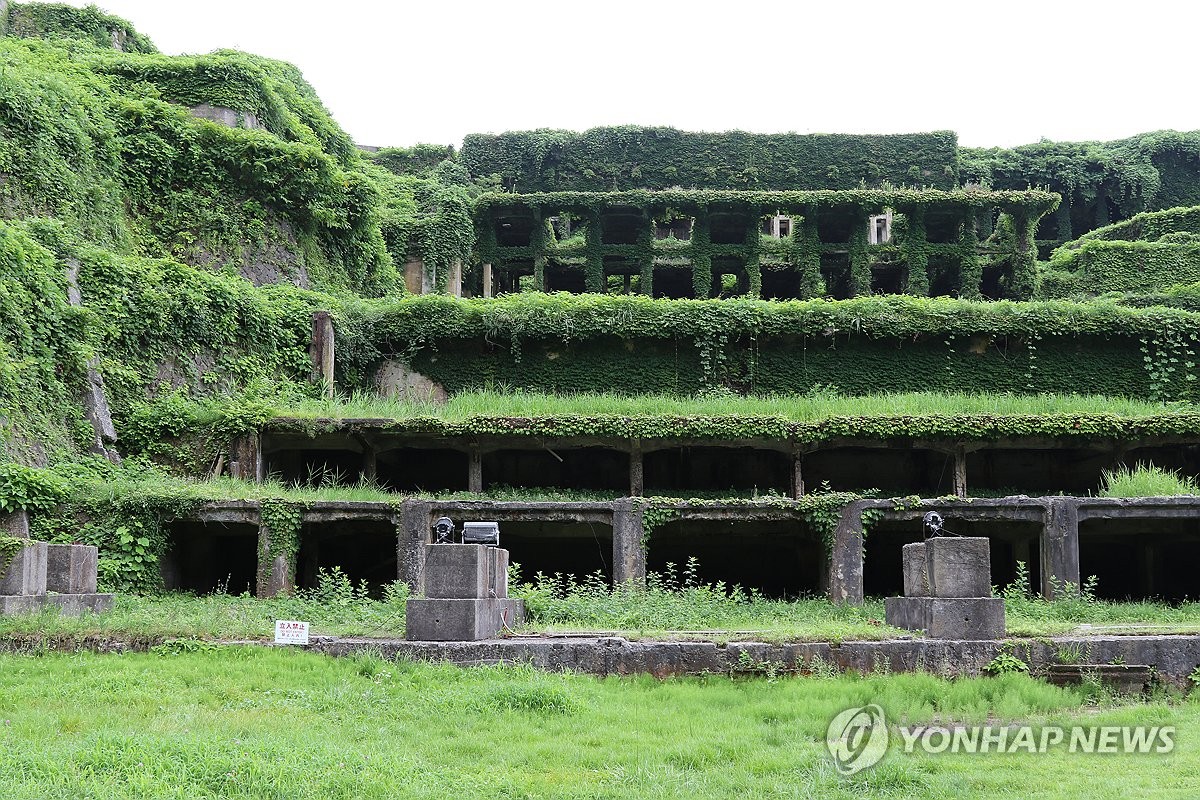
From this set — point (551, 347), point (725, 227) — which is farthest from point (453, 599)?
point (725, 227)

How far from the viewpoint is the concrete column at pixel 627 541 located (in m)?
20.7

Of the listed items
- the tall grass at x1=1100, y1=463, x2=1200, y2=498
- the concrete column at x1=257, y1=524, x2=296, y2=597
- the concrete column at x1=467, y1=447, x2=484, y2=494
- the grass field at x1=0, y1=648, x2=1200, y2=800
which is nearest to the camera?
the grass field at x1=0, y1=648, x2=1200, y2=800

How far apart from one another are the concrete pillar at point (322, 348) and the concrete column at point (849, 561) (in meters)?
13.9

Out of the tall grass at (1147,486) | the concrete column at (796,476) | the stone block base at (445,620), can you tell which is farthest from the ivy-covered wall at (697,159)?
the stone block base at (445,620)

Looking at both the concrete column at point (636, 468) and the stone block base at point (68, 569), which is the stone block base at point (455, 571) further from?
the concrete column at point (636, 468)

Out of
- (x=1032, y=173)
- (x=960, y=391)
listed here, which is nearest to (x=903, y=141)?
(x=1032, y=173)

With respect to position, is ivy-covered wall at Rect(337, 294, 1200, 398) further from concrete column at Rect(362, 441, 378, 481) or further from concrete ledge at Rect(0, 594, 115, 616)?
concrete ledge at Rect(0, 594, 115, 616)

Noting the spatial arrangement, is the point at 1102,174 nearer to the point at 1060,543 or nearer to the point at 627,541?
the point at 1060,543

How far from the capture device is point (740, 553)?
85.4 feet

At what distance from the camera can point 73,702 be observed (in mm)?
10719

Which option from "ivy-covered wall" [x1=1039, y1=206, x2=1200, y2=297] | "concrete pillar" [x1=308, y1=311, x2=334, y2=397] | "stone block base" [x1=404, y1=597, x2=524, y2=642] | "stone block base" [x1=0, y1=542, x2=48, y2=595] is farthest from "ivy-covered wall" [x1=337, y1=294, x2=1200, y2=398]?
"stone block base" [x1=404, y1=597, x2=524, y2=642]

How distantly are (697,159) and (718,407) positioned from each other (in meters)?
22.9

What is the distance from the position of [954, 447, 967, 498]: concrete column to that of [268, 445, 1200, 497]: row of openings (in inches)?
114

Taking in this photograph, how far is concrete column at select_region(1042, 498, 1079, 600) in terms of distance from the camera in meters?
20.5
